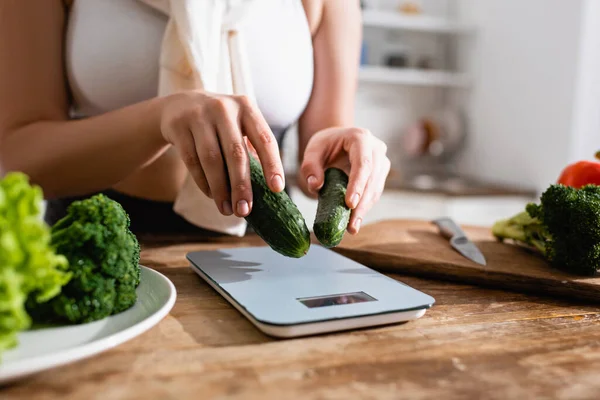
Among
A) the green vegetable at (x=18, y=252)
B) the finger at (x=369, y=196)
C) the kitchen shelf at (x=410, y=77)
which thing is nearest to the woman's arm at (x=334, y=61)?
the finger at (x=369, y=196)

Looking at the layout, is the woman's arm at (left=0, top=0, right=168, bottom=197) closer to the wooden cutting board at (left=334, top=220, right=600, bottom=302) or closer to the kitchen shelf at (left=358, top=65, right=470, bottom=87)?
the wooden cutting board at (left=334, top=220, right=600, bottom=302)

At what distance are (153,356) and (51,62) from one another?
2.49ft

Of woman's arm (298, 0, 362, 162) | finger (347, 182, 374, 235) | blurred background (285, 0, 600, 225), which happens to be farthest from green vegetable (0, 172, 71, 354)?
blurred background (285, 0, 600, 225)

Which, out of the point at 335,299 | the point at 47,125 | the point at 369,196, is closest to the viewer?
the point at 335,299

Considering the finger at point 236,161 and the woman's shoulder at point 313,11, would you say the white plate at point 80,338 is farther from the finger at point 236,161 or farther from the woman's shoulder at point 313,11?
the woman's shoulder at point 313,11

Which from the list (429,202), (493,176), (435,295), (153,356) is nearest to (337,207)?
(435,295)

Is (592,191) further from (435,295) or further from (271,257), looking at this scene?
(271,257)

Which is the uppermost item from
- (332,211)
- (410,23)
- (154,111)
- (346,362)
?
(410,23)

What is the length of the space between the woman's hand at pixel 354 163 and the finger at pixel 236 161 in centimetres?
16

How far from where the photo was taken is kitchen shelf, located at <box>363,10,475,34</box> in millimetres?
3150

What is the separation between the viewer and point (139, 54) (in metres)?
1.11

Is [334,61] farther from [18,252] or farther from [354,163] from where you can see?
[18,252]

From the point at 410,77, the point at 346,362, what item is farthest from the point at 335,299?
A: the point at 410,77

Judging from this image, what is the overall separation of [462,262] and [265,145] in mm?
381
